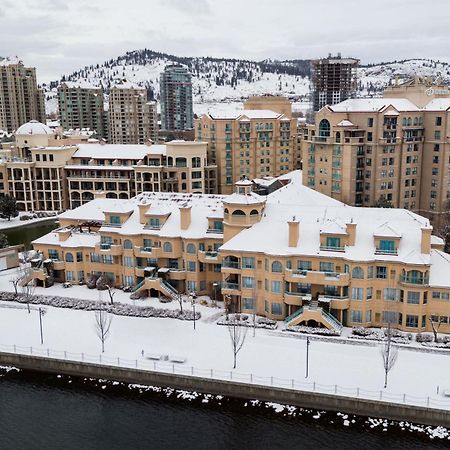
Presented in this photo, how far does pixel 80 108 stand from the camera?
627 ft

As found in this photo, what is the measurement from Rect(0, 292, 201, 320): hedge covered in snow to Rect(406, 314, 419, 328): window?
17.5 m

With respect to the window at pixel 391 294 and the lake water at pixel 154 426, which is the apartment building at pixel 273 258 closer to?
the window at pixel 391 294

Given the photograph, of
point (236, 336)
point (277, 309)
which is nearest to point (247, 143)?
point (277, 309)

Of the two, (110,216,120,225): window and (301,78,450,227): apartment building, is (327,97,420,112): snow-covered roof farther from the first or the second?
(110,216,120,225): window

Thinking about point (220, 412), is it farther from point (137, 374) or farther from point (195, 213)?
point (195, 213)

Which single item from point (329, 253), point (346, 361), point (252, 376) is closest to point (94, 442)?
point (252, 376)

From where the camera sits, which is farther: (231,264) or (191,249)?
(191,249)

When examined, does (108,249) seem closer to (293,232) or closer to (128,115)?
(293,232)

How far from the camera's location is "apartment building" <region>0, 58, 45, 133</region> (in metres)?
174

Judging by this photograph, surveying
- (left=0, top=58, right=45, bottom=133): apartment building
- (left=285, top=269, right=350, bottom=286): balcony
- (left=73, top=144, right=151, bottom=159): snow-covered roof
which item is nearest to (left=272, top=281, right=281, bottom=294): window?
(left=285, top=269, right=350, bottom=286): balcony

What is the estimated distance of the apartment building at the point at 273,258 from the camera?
4650 centimetres

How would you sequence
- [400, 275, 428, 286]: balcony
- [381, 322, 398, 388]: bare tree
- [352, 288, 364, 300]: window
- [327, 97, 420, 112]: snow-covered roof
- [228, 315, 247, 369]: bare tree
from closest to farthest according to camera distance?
[381, 322, 398, 388]: bare tree < [228, 315, 247, 369]: bare tree < [400, 275, 428, 286]: balcony < [352, 288, 364, 300]: window < [327, 97, 420, 112]: snow-covered roof

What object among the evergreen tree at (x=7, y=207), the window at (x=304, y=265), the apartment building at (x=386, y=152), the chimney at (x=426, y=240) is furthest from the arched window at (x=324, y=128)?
the evergreen tree at (x=7, y=207)

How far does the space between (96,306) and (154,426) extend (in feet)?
60.8
